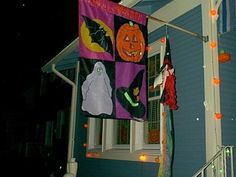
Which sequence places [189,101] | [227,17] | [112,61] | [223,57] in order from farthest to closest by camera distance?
[189,101], [227,17], [223,57], [112,61]

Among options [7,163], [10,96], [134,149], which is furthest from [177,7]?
[10,96]

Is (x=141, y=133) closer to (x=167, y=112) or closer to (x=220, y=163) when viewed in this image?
(x=167, y=112)

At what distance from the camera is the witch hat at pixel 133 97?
14.6ft

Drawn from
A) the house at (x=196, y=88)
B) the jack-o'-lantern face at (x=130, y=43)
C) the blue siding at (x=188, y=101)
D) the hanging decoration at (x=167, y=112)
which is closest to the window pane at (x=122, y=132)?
the house at (x=196, y=88)

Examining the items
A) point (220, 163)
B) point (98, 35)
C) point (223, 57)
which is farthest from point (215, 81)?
point (98, 35)

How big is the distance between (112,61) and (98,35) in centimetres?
45

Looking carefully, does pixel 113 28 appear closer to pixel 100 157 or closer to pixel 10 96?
pixel 100 157

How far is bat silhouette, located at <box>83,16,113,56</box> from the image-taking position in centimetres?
429

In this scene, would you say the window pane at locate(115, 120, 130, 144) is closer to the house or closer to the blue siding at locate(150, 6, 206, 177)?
the house

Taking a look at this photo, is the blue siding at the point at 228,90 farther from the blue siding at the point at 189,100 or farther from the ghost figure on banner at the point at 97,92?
the ghost figure on banner at the point at 97,92

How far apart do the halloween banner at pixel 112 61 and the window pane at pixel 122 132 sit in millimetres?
2666

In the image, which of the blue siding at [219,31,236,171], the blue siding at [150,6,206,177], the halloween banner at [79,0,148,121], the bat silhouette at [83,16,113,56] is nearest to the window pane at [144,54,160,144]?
the blue siding at [150,6,206,177]

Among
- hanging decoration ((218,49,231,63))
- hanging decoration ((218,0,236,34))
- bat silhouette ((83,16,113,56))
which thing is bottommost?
hanging decoration ((218,49,231,63))

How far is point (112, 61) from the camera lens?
4488 millimetres
